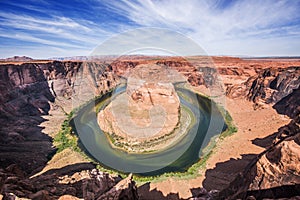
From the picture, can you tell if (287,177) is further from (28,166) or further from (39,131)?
(39,131)

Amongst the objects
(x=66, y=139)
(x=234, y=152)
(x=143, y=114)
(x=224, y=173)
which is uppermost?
(x=143, y=114)

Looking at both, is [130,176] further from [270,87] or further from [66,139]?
[270,87]

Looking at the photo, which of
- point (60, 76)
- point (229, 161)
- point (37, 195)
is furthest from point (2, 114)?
point (229, 161)

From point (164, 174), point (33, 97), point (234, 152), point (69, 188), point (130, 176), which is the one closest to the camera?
point (69, 188)

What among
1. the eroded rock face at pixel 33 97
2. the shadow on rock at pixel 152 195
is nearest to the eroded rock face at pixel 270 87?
the shadow on rock at pixel 152 195

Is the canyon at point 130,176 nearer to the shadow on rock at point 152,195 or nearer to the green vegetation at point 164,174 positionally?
the shadow on rock at point 152,195

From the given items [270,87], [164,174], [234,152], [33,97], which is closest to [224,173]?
[234,152]
